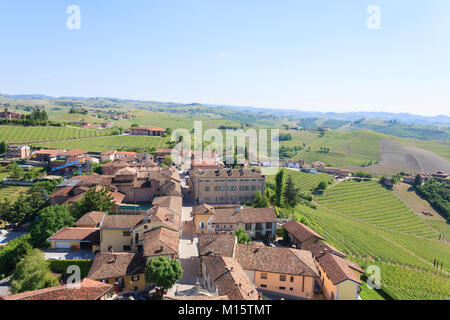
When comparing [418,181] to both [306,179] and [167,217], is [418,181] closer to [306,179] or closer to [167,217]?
[306,179]

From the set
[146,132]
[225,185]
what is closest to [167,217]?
[225,185]

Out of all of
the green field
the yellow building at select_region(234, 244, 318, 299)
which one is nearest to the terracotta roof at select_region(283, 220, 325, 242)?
the yellow building at select_region(234, 244, 318, 299)

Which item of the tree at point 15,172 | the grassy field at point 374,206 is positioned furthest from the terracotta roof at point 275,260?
the tree at point 15,172

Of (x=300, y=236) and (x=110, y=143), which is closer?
(x=300, y=236)

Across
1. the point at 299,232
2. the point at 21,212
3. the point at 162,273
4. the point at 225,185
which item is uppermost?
the point at 225,185

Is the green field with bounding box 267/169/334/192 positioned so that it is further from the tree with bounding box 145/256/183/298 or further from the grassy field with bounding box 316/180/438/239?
the tree with bounding box 145/256/183/298

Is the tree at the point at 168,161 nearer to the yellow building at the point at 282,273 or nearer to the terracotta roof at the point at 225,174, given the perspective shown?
the terracotta roof at the point at 225,174
